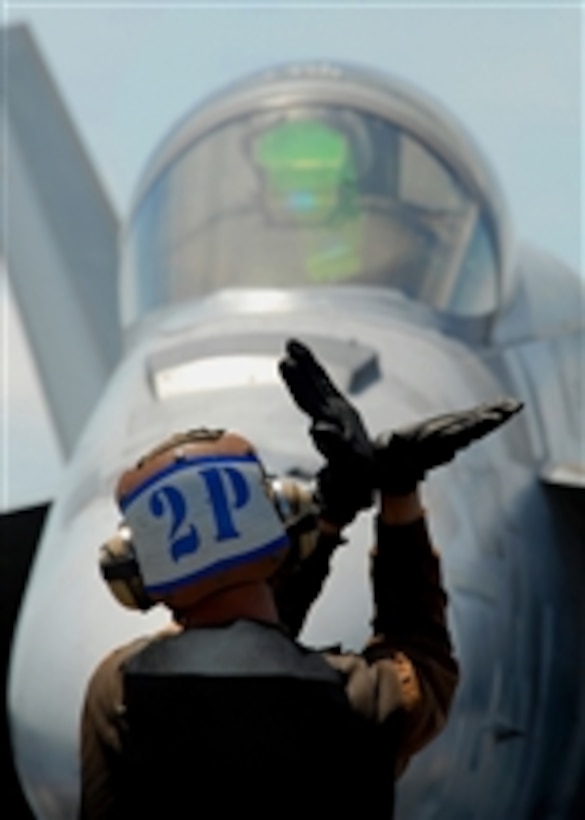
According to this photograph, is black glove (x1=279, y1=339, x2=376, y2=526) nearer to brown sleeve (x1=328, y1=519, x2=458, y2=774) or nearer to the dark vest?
brown sleeve (x1=328, y1=519, x2=458, y2=774)

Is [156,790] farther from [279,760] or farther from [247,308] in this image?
[247,308]

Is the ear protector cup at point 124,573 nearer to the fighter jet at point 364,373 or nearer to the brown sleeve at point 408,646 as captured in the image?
the brown sleeve at point 408,646

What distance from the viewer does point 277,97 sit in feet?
23.3

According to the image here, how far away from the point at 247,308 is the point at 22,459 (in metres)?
3.01

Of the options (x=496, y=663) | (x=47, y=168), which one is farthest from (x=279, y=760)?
(x=47, y=168)

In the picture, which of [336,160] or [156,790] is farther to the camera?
[336,160]

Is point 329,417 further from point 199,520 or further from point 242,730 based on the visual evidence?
point 242,730

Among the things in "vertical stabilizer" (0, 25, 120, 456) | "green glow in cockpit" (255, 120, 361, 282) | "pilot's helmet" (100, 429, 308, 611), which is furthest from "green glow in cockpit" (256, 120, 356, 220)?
"pilot's helmet" (100, 429, 308, 611)

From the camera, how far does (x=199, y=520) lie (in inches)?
81.4

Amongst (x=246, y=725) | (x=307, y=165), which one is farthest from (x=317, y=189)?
(x=246, y=725)

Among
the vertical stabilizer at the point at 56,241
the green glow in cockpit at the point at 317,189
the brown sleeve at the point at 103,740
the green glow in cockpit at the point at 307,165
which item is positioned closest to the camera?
the brown sleeve at the point at 103,740

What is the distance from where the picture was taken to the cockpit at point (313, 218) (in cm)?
645

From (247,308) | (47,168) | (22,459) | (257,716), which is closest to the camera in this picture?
(257,716)

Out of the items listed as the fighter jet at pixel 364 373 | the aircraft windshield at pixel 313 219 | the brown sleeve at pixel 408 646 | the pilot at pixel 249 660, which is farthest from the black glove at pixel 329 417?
the aircraft windshield at pixel 313 219
